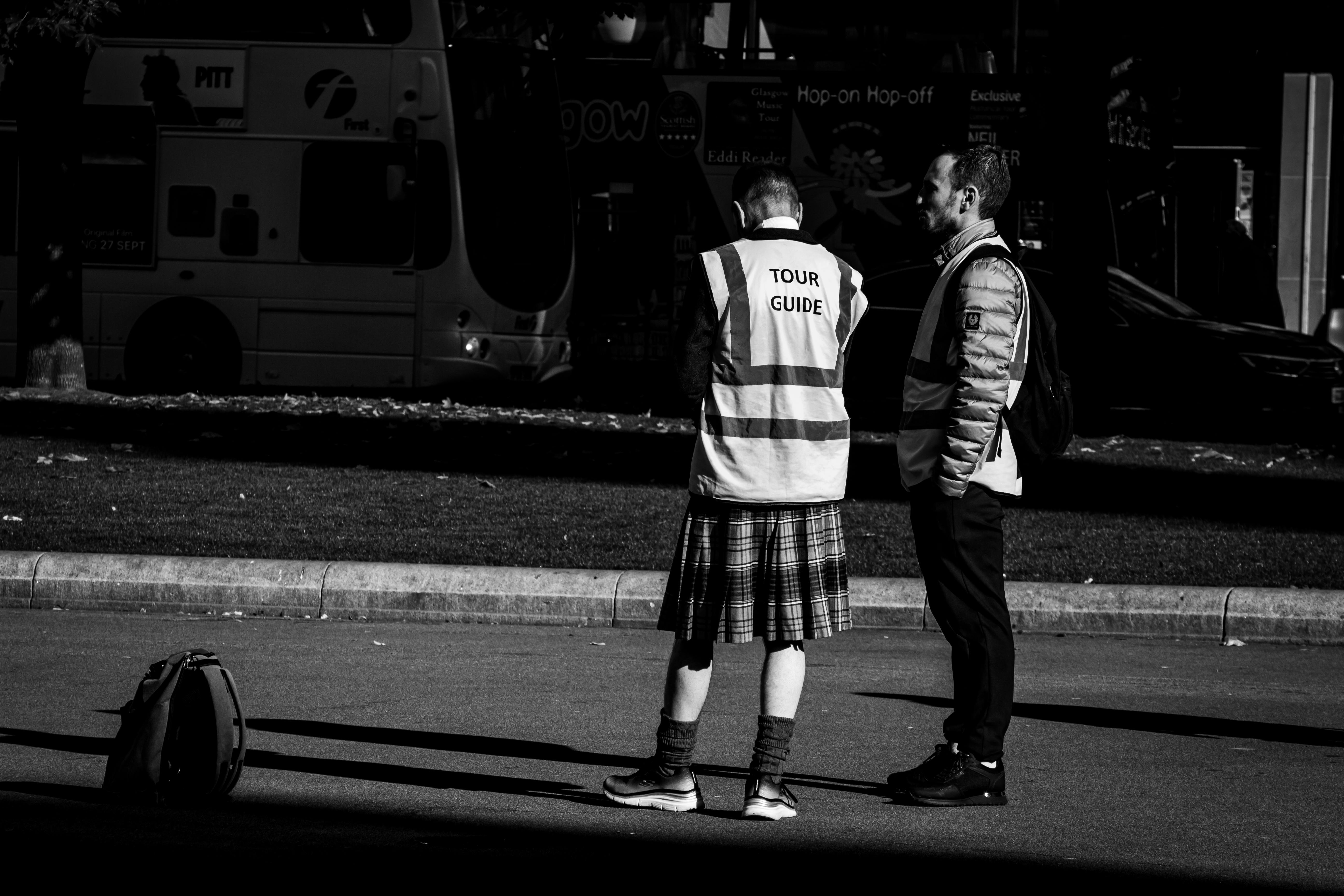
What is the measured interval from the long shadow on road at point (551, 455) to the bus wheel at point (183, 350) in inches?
170

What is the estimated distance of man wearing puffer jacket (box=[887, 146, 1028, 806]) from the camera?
4.95 meters

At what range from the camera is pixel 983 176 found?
16.7ft

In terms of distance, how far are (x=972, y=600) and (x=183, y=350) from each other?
602 inches

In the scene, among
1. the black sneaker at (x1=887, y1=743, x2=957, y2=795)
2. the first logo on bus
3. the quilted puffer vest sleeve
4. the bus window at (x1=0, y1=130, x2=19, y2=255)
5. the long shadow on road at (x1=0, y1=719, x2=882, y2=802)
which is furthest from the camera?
the bus window at (x1=0, y1=130, x2=19, y2=255)

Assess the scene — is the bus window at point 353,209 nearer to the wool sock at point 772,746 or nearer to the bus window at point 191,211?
the bus window at point 191,211

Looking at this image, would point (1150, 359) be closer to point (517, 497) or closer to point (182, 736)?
point (517, 497)

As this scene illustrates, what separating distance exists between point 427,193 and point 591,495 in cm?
915

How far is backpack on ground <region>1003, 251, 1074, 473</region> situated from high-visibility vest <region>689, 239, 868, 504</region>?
0.53 metres

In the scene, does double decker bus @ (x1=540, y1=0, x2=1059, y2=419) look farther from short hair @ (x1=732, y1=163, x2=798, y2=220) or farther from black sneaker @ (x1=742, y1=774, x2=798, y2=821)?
black sneaker @ (x1=742, y1=774, x2=798, y2=821)

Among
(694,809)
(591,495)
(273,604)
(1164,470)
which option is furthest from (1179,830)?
(1164,470)

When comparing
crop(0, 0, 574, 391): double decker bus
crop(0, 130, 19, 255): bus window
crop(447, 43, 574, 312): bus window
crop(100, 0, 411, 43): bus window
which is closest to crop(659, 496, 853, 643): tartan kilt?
crop(0, 0, 574, 391): double decker bus

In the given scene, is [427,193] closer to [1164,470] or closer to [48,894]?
[1164,470]

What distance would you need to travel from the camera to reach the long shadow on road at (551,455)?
11.0 metres

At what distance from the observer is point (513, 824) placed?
479 cm
